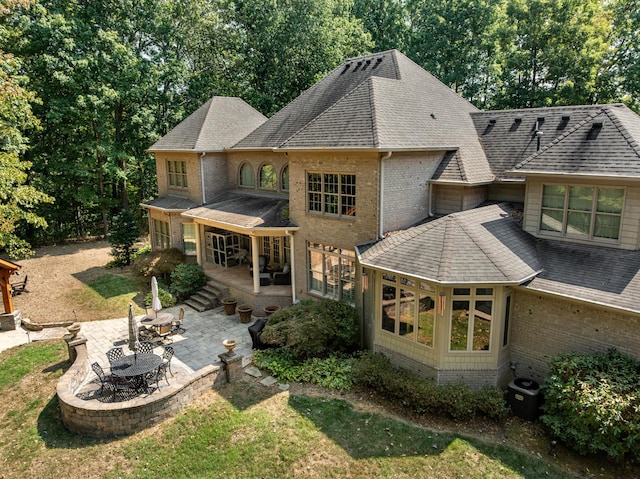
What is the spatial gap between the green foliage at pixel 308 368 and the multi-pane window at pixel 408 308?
5.98ft

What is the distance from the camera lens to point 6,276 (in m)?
16.2

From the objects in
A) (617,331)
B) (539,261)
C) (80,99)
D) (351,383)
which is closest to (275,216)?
(351,383)

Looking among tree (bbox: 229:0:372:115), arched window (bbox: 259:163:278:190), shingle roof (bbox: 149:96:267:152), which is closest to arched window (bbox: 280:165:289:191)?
arched window (bbox: 259:163:278:190)

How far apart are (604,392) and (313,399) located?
22.5 ft

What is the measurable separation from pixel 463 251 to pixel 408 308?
2238 millimetres

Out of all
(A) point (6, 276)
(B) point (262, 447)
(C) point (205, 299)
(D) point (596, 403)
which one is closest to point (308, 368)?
(B) point (262, 447)

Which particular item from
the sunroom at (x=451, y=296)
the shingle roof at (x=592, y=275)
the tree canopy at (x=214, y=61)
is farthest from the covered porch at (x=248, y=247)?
the tree canopy at (x=214, y=61)

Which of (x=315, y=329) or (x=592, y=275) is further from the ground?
(x=592, y=275)

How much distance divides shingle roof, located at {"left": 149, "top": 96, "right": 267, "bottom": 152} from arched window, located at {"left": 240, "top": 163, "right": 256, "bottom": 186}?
5.21 feet

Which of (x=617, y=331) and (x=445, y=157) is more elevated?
(x=445, y=157)

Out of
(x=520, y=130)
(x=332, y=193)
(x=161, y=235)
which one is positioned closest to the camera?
(x=332, y=193)

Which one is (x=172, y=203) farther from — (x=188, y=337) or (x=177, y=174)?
(x=188, y=337)

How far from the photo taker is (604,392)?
9047mm

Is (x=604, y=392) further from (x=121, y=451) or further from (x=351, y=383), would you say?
(x=121, y=451)
